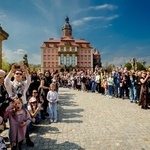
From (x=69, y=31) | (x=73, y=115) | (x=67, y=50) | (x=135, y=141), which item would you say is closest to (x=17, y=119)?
(x=135, y=141)

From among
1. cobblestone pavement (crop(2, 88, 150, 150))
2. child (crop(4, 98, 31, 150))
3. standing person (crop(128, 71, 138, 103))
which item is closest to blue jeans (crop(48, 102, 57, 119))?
cobblestone pavement (crop(2, 88, 150, 150))

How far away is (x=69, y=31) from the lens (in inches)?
3824

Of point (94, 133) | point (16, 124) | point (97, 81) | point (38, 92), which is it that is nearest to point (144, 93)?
point (94, 133)

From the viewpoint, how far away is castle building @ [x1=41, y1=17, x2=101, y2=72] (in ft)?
280

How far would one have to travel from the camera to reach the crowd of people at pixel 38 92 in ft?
14.4

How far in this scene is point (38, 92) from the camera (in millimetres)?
8195

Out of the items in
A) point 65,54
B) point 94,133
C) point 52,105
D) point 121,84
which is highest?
point 65,54

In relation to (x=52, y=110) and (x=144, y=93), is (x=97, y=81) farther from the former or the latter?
(x=52, y=110)

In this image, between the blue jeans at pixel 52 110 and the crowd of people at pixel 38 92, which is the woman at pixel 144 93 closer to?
the crowd of people at pixel 38 92

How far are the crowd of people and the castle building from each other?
64309 mm

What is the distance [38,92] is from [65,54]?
78318 mm

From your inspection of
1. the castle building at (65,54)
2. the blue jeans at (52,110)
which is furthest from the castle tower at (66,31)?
the blue jeans at (52,110)

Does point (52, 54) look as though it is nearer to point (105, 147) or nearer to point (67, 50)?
point (67, 50)

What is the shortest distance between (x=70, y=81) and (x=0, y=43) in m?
14.8
